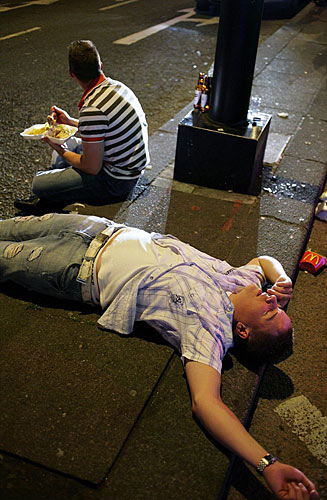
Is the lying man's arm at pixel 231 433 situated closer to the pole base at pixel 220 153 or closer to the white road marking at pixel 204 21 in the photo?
the pole base at pixel 220 153

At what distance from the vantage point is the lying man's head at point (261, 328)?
2359mm

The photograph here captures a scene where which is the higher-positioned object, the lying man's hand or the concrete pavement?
the lying man's hand

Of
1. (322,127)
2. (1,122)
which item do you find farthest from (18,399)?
(322,127)

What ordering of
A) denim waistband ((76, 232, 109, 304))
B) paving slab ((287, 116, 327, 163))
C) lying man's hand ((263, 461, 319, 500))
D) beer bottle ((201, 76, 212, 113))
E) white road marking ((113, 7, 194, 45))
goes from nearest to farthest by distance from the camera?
1. lying man's hand ((263, 461, 319, 500))
2. denim waistband ((76, 232, 109, 304))
3. beer bottle ((201, 76, 212, 113))
4. paving slab ((287, 116, 327, 163))
5. white road marking ((113, 7, 194, 45))

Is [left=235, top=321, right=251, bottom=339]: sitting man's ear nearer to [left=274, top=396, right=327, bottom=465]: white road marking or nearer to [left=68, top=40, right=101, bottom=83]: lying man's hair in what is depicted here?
[left=274, top=396, right=327, bottom=465]: white road marking

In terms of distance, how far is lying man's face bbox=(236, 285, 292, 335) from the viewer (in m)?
2.36

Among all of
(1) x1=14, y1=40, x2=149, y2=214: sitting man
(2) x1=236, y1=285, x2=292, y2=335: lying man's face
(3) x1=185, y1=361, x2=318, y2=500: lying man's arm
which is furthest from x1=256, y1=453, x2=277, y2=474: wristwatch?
(1) x1=14, y1=40, x2=149, y2=214: sitting man

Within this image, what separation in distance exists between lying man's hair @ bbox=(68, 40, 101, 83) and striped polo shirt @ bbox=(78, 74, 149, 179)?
0.30 feet

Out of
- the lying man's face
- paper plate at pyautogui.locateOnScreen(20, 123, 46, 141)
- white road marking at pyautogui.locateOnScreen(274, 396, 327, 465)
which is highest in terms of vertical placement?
paper plate at pyautogui.locateOnScreen(20, 123, 46, 141)

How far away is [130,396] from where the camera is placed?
7.47 ft

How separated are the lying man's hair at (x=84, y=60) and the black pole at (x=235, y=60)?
0.93 metres

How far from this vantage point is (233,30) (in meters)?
3.60

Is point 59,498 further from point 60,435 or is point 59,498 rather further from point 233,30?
point 233,30

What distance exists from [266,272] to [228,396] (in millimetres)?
802
